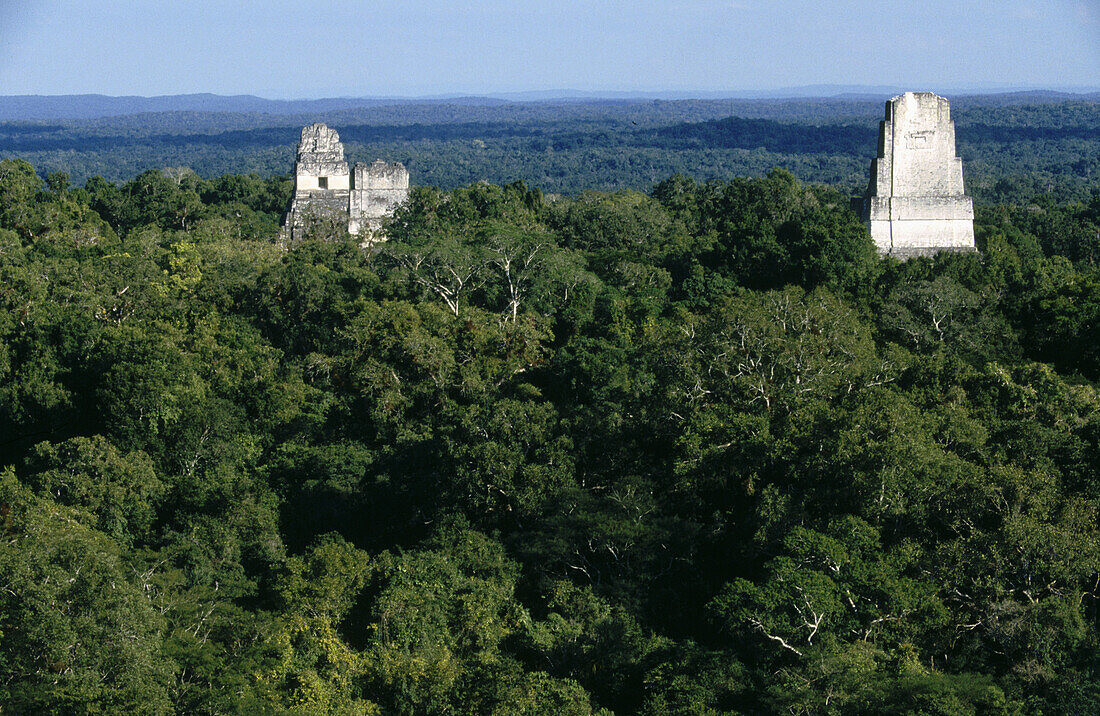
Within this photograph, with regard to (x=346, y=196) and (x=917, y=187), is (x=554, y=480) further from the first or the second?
(x=346, y=196)

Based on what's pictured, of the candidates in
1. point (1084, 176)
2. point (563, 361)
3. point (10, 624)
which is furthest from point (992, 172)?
point (10, 624)

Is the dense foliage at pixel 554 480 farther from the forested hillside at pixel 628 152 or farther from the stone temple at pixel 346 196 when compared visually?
the forested hillside at pixel 628 152

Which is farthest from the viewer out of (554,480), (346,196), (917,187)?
(346,196)

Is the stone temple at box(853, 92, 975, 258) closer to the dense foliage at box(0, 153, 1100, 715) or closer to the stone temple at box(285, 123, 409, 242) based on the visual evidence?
the dense foliage at box(0, 153, 1100, 715)

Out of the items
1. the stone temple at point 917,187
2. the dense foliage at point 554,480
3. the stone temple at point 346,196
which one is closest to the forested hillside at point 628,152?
the stone temple at point 346,196

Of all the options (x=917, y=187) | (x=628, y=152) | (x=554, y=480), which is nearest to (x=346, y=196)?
(x=917, y=187)

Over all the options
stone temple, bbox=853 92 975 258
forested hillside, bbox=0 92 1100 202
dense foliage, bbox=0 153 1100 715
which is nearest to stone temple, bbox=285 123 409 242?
dense foliage, bbox=0 153 1100 715
